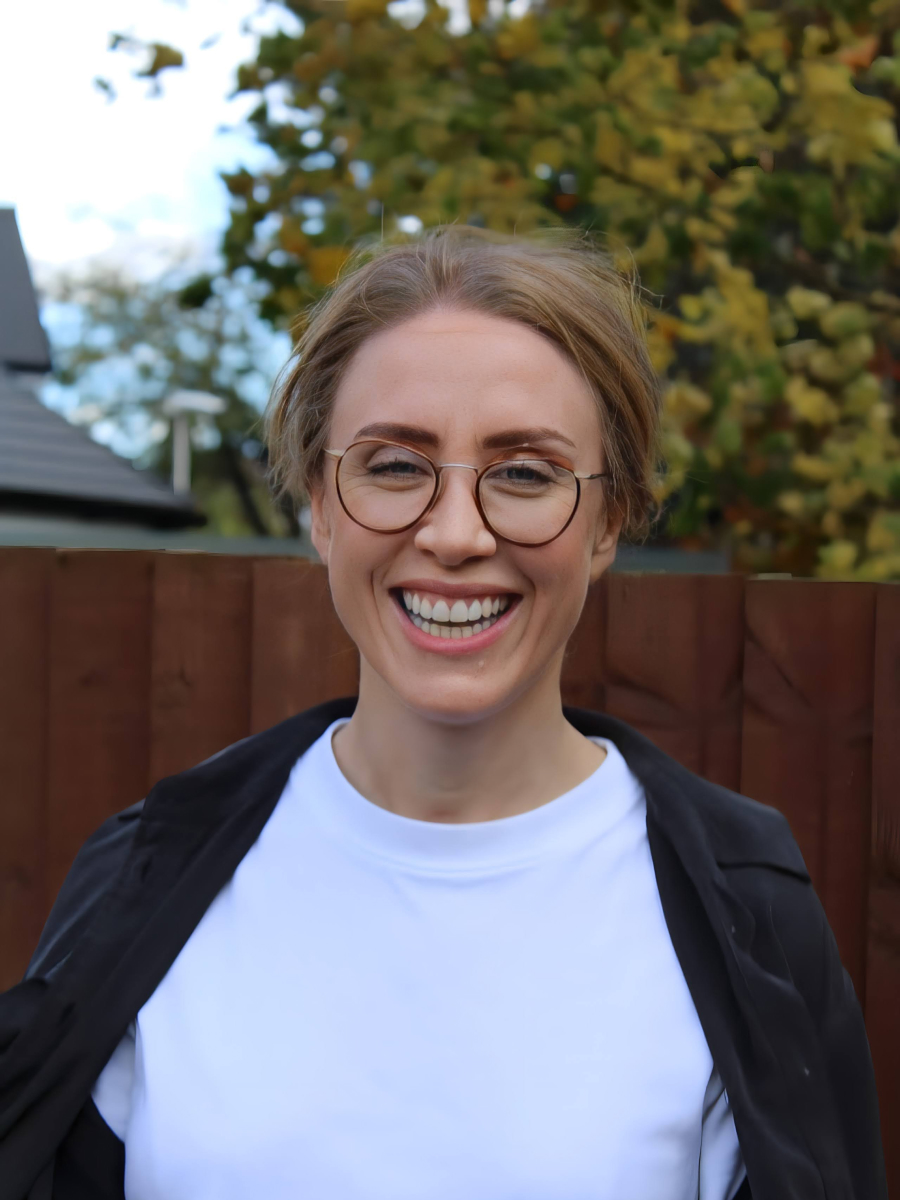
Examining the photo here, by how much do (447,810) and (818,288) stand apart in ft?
9.55

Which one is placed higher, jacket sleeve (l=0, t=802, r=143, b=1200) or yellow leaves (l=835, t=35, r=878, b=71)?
yellow leaves (l=835, t=35, r=878, b=71)

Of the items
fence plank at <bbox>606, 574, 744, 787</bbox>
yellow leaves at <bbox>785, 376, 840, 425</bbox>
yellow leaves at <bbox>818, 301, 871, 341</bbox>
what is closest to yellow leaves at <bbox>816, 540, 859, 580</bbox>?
yellow leaves at <bbox>785, 376, 840, 425</bbox>

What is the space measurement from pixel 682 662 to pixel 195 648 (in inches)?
40.3

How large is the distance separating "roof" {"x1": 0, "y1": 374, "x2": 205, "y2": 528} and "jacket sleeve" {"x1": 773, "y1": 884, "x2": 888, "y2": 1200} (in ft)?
17.5

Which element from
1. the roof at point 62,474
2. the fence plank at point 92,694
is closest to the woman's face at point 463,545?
the fence plank at point 92,694

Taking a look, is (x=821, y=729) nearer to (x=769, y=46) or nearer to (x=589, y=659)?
(x=589, y=659)

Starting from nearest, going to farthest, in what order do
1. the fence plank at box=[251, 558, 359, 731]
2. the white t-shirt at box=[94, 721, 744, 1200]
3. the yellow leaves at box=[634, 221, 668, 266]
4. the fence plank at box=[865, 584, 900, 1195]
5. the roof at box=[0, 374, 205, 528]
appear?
the white t-shirt at box=[94, 721, 744, 1200] → the fence plank at box=[865, 584, 900, 1195] → the fence plank at box=[251, 558, 359, 731] → the yellow leaves at box=[634, 221, 668, 266] → the roof at box=[0, 374, 205, 528]

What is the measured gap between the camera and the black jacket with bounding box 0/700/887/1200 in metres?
1.33

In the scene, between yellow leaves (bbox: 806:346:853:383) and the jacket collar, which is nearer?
the jacket collar

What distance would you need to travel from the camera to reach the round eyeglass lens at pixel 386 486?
4.71ft

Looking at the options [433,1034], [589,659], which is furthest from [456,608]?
[589,659]

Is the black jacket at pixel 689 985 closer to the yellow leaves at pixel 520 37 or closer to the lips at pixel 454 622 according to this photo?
the lips at pixel 454 622

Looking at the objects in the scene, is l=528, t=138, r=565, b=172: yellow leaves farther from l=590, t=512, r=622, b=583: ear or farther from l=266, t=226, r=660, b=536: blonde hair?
l=590, t=512, r=622, b=583: ear

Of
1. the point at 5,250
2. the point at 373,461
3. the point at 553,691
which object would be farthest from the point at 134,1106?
the point at 5,250
